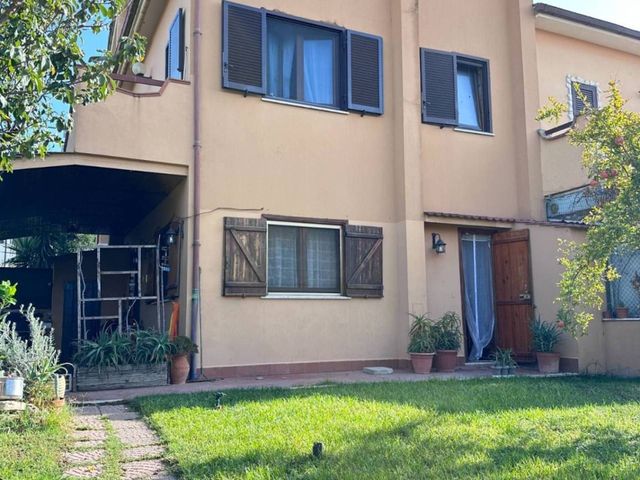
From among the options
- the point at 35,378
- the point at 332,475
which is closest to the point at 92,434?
the point at 35,378

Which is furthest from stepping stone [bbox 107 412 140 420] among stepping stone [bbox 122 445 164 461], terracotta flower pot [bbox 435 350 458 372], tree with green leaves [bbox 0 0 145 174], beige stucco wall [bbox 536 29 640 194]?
beige stucco wall [bbox 536 29 640 194]

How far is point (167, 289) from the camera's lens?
10.0m

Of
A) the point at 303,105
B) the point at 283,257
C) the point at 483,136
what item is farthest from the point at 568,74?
the point at 283,257

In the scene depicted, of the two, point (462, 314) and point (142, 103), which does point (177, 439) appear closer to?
point (142, 103)

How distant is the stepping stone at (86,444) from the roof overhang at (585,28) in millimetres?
11244

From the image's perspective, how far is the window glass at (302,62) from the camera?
1010 centimetres

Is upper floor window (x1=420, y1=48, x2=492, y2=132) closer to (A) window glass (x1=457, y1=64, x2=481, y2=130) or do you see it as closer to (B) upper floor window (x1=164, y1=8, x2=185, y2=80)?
(A) window glass (x1=457, y1=64, x2=481, y2=130)

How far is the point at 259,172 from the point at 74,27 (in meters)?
4.24

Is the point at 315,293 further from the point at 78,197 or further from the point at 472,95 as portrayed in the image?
the point at 472,95

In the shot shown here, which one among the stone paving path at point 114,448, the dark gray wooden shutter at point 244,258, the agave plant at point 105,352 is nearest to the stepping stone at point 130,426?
the stone paving path at point 114,448

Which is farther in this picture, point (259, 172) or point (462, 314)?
point (462, 314)

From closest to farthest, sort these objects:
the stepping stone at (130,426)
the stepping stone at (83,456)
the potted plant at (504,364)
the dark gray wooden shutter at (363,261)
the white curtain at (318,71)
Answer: the stepping stone at (83,456) → the stepping stone at (130,426) → the potted plant at (504,364) → the dark gray wooden shutter at (363,261) → the white curtain at (318,71)

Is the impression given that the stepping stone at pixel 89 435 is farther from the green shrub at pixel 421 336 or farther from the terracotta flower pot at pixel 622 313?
the terracotta flower pot at pixel 622 313

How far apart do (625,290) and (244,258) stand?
6.34 m
